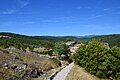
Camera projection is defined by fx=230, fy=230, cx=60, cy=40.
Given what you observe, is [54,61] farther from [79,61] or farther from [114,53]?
[114,53]

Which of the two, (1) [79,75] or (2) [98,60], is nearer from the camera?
(1) [79,75]

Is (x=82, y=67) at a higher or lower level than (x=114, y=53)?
lower

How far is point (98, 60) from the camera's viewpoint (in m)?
56.3

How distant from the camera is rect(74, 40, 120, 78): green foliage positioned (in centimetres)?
5458

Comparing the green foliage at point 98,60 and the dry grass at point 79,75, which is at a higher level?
the green foliage at point 98,60

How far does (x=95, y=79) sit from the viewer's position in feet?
Result: 174

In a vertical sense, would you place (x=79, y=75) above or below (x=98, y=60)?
below

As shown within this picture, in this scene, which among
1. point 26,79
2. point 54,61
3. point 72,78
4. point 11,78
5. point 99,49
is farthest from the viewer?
point 54,61

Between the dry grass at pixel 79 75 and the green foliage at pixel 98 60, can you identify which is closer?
the dry grass at pixel 79 75

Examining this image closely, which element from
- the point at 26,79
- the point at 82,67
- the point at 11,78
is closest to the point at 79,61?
the point at 82,67

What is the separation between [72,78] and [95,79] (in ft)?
23.6

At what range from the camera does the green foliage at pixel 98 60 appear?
179ft

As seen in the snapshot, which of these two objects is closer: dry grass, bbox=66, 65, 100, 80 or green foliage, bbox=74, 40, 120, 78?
dry grass, bbox=66, 65, 100, 80

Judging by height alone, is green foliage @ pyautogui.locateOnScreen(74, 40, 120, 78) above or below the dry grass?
above
